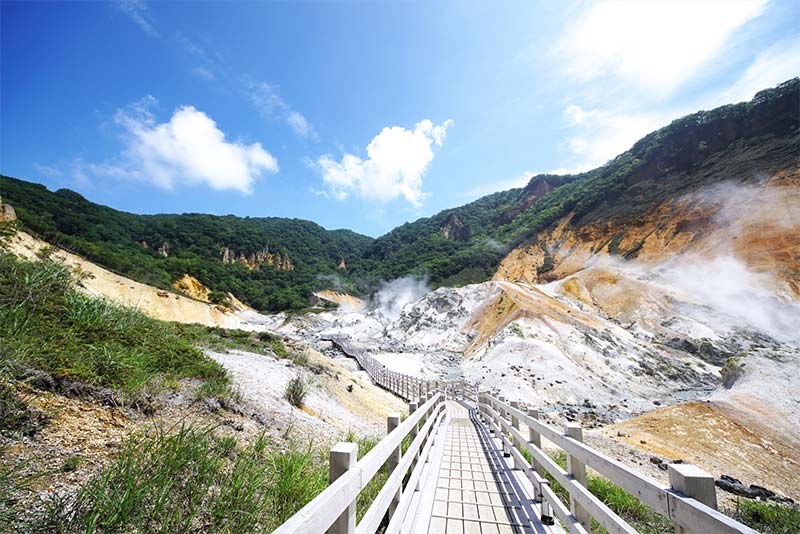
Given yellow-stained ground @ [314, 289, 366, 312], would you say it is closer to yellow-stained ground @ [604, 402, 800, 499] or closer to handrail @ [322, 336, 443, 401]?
handrail @ [322, 336, 443, 401]

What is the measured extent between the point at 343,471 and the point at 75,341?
5253mm

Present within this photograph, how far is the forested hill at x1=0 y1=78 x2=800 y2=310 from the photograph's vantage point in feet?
176

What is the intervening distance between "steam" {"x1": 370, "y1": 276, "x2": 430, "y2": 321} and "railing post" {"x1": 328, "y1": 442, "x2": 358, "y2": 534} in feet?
226

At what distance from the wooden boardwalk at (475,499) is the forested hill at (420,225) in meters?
17.3

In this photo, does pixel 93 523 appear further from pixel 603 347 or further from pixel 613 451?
pixel 603 347

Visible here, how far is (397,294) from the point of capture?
8762cm

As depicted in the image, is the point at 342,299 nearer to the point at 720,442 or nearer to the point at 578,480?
the point at 720,442

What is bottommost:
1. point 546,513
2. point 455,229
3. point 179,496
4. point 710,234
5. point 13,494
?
point 546,513

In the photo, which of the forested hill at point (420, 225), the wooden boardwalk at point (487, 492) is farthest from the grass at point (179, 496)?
the forested hill at point (420, 225)

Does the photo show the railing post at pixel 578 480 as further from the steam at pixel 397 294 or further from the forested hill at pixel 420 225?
the steam at pixel 397 294

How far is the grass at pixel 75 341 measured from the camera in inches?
156

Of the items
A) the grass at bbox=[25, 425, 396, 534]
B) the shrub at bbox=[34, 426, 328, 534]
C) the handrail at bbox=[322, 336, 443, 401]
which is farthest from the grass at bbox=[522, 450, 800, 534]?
the handrail at bbox=[322, 336, 443, 401]

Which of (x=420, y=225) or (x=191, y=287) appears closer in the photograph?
(x=191, y=287)

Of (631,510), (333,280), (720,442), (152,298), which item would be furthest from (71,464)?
(333,280)
